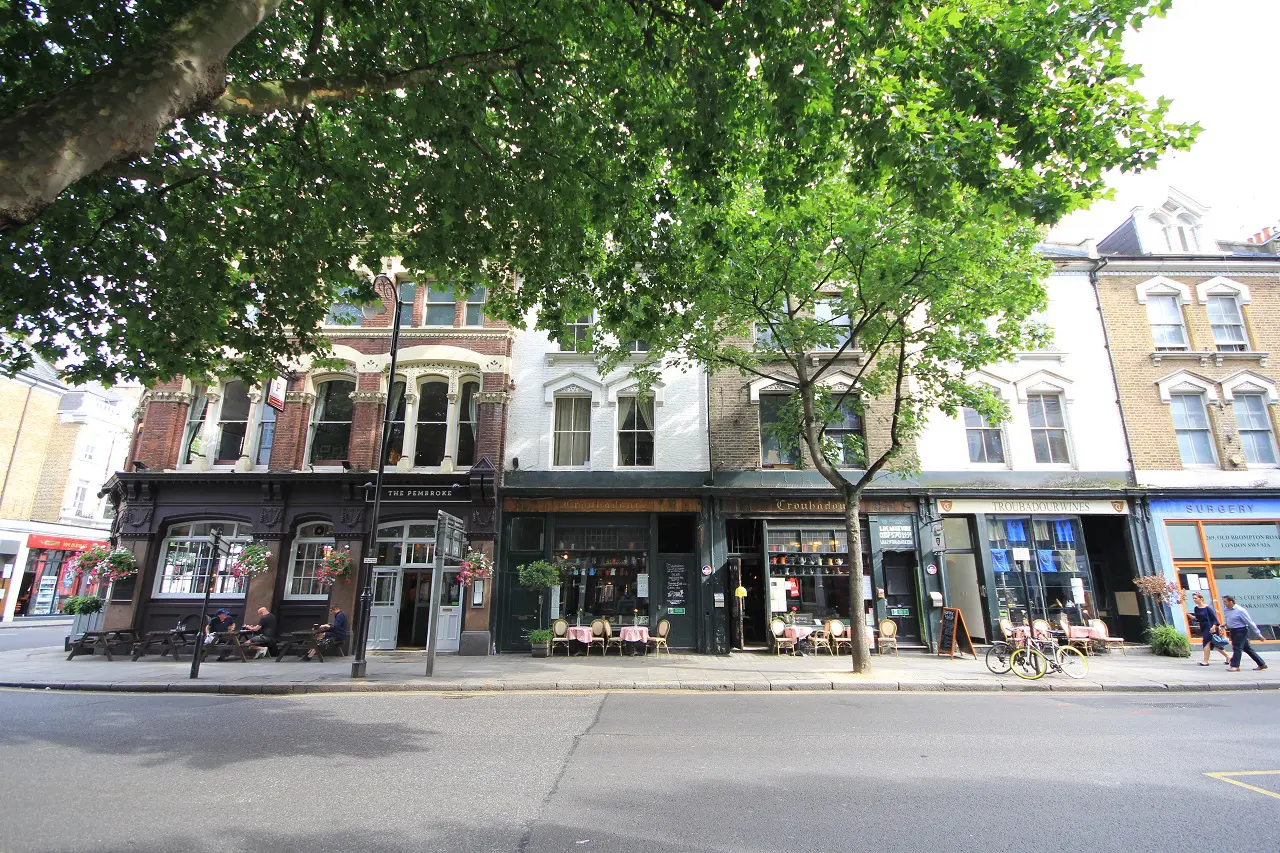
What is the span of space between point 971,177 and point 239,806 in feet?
31.1

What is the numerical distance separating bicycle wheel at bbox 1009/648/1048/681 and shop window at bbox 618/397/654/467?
388 inches

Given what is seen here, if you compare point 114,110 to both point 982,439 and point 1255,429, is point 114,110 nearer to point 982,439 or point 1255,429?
point 982,439

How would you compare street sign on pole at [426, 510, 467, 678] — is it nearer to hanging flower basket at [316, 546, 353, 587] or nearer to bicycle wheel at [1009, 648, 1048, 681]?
hanging flower basket at [316, 546, 353, 587]

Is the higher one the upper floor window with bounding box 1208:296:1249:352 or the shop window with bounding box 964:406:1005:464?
the upper floor window with bounding box 1208:296:1249:352

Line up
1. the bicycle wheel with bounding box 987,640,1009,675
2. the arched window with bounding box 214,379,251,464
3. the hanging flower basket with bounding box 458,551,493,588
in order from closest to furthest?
the bicycle wheel with bounding box 987,640,1009,675 < the hanging flower basket with bounding box 458,551,493,588 < the arched window with bounding box 214,379,251,464

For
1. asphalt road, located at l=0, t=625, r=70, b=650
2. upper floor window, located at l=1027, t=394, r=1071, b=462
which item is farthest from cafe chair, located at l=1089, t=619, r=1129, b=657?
asphalt road, located at l=0, t=625, r=70, b=650

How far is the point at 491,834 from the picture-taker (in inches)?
177

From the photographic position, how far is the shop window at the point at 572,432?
1811cm

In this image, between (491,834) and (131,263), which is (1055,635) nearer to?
(491,834)

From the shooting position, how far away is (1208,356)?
18.4m

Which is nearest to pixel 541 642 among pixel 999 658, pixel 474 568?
pixel 474 568

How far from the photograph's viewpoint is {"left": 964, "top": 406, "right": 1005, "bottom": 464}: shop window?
58.6ft

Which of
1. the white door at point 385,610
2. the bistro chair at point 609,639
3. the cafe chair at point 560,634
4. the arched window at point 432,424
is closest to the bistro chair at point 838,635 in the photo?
the bistro chair at point 609,639

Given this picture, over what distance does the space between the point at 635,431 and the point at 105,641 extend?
580 inches
